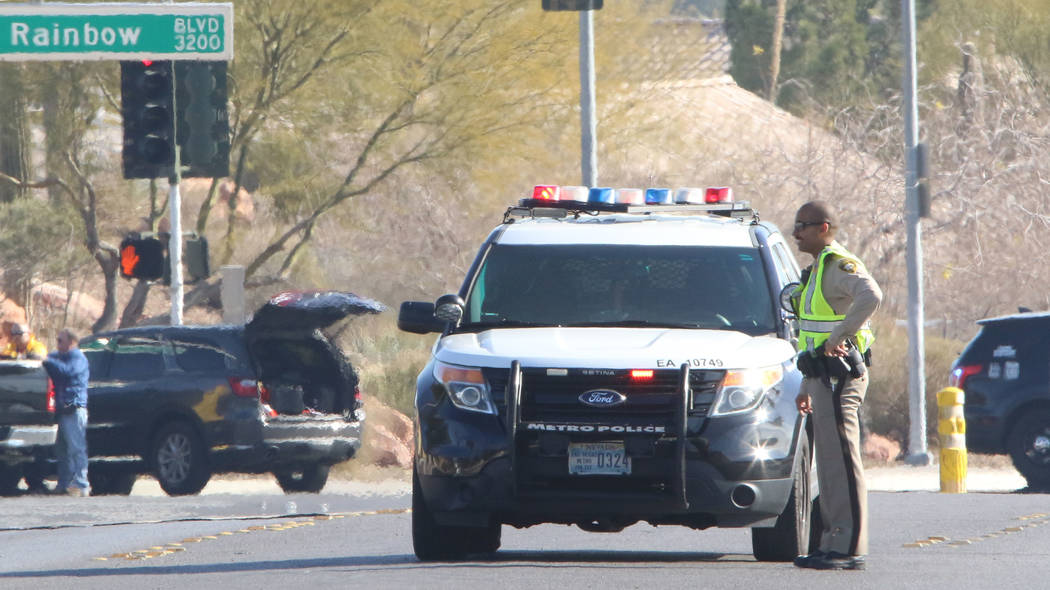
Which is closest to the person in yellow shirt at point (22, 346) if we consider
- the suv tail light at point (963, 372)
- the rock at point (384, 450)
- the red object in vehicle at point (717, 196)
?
the rock at point (384, 450)

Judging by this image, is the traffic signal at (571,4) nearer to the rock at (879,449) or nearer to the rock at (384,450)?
the rock at (384,450)

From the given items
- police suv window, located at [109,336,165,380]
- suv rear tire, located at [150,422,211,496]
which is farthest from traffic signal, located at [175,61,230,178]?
suv rear tire, located at [150,422,211,496]

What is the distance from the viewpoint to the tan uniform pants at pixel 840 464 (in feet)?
32.4

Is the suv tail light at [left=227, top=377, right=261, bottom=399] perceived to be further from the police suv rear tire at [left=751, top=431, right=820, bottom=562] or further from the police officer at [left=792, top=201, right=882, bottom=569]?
the police officer at [left=792, top=201, right=882, bottom=569]

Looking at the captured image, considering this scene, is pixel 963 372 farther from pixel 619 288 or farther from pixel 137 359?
pixel 619 288

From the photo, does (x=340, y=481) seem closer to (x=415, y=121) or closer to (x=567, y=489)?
(x=415, y=121)

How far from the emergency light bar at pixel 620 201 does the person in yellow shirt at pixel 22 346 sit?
9334 mm

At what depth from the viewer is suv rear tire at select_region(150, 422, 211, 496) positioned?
59.2 ft

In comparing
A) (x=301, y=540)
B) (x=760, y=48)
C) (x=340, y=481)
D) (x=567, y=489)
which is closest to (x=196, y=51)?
(x=340, y=481)

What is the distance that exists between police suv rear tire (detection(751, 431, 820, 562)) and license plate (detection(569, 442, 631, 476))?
3.07ft

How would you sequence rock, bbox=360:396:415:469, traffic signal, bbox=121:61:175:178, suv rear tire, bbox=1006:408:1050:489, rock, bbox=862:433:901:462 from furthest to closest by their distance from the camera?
1. rock, bbox=862:433:901:462
2. rock, bbox=360:396:415:469
3. traffic signal, bbox=121:61:175:178
4. suv rear tire, bbox=1006:408:1050:489

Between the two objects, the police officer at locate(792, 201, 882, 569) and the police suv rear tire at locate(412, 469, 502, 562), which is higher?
the police officer at locate(792, 201, 882, 569)

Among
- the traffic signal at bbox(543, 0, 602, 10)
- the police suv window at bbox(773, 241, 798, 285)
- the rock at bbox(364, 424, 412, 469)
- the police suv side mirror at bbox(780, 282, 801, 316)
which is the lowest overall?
the rock at bbox(364, 424, 412, 469)

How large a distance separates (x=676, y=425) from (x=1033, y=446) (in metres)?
10.7
